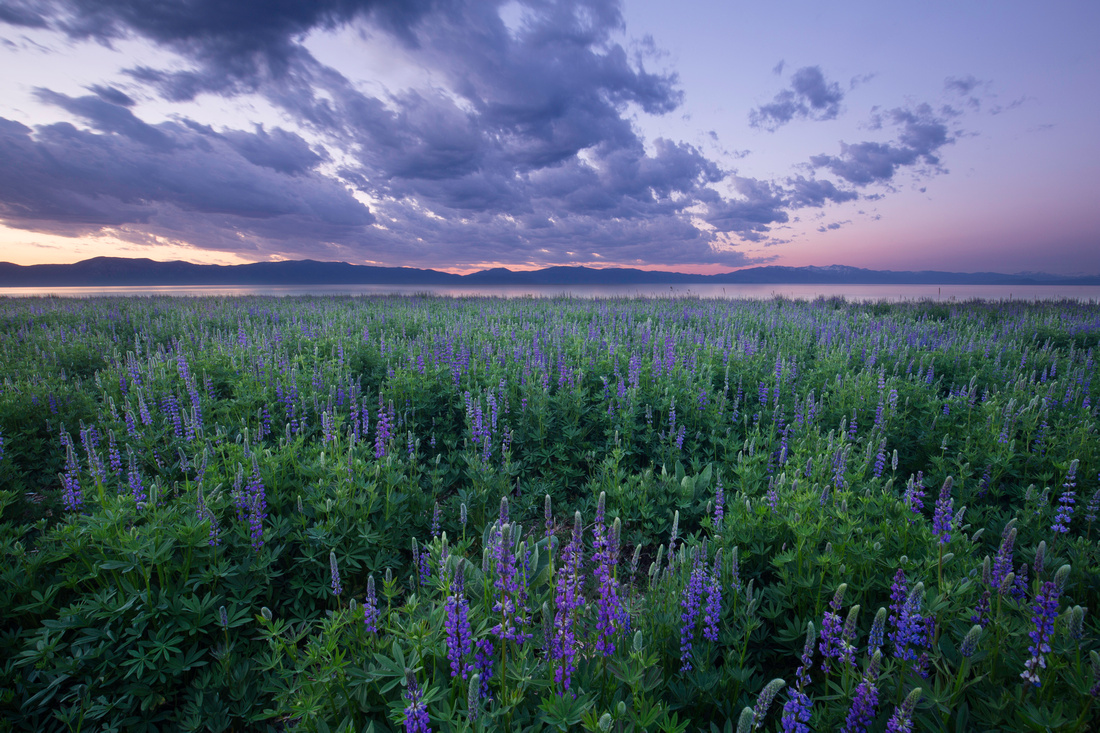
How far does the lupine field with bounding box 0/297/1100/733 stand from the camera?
7.36 feet

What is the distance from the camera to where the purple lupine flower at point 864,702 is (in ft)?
6.47

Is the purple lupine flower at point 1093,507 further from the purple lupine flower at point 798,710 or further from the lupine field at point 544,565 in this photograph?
the purple lupine flower at point 798,710

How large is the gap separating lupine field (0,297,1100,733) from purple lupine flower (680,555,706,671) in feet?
0.11

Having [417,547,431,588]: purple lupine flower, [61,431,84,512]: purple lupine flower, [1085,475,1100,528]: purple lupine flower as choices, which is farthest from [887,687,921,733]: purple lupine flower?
[61,431,84,512]: purple lupine flower

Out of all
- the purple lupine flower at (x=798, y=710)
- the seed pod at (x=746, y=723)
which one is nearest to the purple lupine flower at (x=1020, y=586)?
the purple lupine flower at (x=798, y=710)

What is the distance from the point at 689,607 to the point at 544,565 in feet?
5.01

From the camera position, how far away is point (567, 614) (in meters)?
2.28

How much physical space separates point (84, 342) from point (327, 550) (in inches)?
Answer: 512

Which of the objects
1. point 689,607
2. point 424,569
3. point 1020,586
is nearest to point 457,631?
point 424,569

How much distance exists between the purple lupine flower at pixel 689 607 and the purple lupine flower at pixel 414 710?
4.86 ft

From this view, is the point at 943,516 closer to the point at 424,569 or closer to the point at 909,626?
the point at 909,626

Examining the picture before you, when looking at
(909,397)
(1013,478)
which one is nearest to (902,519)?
(1013,478)

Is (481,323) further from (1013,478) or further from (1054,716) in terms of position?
(1054,716)

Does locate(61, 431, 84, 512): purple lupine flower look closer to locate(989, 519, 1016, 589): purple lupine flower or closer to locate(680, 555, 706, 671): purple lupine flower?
locate(680, 555, 706, 671): purple lupine flower
